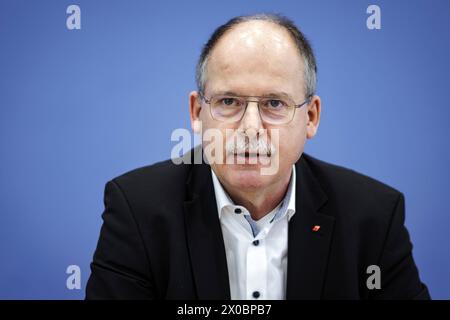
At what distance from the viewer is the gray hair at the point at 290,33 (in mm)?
2061

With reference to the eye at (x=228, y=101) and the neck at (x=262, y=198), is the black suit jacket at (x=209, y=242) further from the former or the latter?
the eye at (x=228, y=101)

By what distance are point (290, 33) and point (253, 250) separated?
81 centimetres

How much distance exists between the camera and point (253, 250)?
6.86ft

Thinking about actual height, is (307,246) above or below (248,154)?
below

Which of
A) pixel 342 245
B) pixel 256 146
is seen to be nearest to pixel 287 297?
pixel 342 245

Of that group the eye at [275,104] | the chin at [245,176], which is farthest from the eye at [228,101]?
the chin at [245,176]

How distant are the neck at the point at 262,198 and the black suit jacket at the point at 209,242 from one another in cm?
8

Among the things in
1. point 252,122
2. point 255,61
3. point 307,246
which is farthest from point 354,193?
point 255,61

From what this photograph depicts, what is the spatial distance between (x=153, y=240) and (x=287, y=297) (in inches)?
20.8

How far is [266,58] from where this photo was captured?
1.93 metres

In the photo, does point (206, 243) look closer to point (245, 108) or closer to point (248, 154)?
point (248, 154)

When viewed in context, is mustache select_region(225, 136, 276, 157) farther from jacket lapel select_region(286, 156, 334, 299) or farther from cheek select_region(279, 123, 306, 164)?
Result: jacket lapel select_region(286, 156, 334, 299)

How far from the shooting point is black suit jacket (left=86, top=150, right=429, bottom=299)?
6.59 feet
